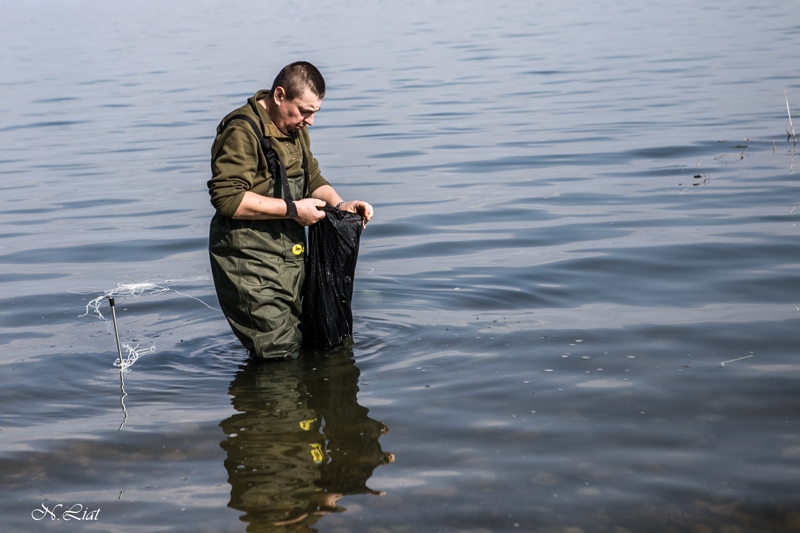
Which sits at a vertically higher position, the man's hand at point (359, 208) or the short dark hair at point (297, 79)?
the short dark hair at point (297, 79)

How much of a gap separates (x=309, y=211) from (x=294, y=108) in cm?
58

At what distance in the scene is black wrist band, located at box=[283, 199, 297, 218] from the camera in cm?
541

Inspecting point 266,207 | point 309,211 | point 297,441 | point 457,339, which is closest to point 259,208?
point 266,207

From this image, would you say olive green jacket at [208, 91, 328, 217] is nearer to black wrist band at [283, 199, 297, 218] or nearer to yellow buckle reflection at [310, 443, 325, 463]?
black wrist band at [283, 199, 297, 218]

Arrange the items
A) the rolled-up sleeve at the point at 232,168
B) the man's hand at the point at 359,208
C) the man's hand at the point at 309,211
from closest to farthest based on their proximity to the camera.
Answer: the rolled-up sleeve at the point at 232,168 → the man's hand at the point at 309,211 → the man's hand at the point at 359,208

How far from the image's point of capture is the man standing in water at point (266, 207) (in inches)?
209

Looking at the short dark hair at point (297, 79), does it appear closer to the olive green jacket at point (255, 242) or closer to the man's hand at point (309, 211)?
the olive green jacket at point (255, 242)

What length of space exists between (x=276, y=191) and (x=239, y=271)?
51 centimetres

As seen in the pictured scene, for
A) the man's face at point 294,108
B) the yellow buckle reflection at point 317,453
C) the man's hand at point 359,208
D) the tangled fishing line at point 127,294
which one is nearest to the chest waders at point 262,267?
the man's face at point 294,108

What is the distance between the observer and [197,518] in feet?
13.7

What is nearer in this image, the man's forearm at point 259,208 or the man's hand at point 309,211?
the man's forearm at point 259,208

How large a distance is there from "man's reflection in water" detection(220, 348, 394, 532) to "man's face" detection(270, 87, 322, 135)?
4.88 ft

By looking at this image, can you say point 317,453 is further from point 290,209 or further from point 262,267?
point 290,209

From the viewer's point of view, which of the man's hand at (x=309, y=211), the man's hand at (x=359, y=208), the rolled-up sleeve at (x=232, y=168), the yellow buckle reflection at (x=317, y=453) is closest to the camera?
the yellow buckle reflection at (x=317, y=453)
